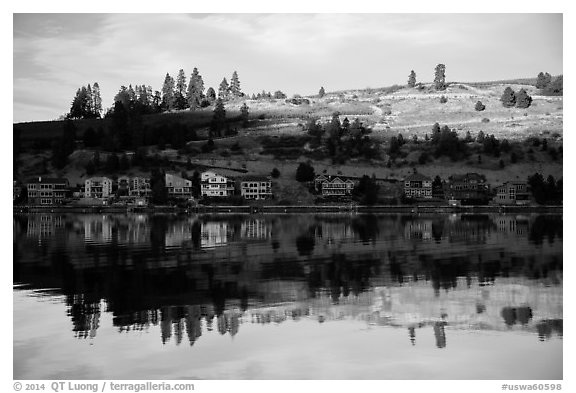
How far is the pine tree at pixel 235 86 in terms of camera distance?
502 ft

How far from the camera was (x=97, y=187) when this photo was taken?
298ft

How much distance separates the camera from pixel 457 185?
8756cm

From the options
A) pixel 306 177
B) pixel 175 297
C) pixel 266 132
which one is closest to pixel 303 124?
pixel 266 132

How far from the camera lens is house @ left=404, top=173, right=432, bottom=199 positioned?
87562 mm

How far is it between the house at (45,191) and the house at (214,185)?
17726 millimetres

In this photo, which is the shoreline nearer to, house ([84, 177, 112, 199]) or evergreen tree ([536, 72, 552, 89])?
house ([84, 177, 112, 199])

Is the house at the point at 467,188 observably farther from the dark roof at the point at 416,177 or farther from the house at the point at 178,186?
the house at the point at 178,186

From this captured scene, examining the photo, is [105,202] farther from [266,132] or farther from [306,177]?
[266,132]

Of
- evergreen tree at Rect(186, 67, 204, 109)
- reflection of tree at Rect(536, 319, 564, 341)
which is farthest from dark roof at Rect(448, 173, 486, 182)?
reflection of tree at Rect(536, 319, 564, 341)

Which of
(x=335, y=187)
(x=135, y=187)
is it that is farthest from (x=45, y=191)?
(x=335, y=187)

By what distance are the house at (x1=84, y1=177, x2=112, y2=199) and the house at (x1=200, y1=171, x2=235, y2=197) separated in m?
12.1

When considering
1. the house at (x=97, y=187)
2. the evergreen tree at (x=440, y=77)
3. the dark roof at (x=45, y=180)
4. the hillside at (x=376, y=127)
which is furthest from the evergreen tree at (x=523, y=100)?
the dark roof at (x=45, y=180)

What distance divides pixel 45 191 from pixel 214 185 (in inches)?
815

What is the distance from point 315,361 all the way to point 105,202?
7679cm
